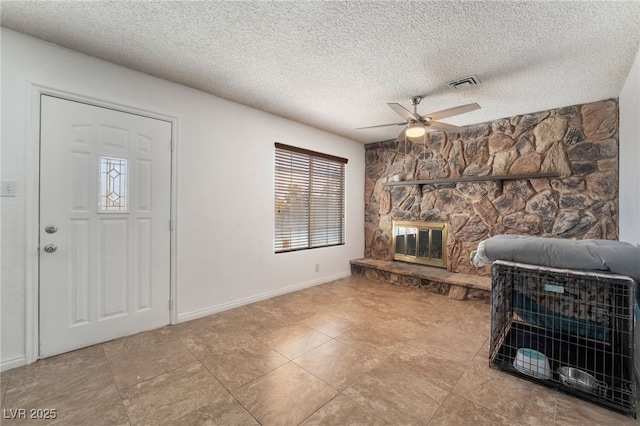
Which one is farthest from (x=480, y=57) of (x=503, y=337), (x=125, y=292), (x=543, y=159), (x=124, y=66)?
(x=125, y=292)

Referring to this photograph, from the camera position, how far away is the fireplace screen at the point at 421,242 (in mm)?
4387

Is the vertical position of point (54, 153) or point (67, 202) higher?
point (54, 153)

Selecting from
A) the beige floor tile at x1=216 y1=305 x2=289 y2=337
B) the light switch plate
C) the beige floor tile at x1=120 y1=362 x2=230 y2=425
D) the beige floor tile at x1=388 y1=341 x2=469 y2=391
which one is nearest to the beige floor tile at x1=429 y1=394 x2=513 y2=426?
the beige floor tile at x1=388 y1=341 x2=469 y2=391

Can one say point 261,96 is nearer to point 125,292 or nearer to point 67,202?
point 67,202

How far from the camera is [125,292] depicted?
2.56 m

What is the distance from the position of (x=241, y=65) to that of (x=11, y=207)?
213 cm

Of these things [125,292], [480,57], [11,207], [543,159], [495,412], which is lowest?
[495,412]

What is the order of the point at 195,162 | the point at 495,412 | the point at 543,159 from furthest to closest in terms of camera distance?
the point at 543,159 < the point at 195,162 < the point at 495,412

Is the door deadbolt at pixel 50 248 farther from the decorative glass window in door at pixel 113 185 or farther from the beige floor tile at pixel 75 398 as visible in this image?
the beige floor tile at pixel 75 398

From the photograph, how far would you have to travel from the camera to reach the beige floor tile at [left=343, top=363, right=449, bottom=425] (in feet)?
5.30

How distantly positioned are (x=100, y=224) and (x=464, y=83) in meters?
3.74

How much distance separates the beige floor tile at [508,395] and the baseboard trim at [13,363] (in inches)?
127

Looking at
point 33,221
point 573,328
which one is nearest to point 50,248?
point 33,221

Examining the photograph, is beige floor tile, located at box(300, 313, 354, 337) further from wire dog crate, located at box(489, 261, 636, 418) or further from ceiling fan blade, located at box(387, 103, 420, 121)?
ceiling fan blade, located at box(387, 103, 420, 121)
